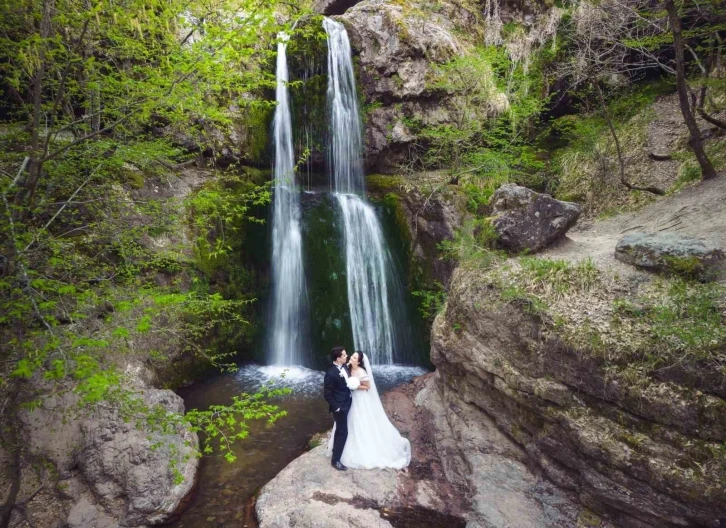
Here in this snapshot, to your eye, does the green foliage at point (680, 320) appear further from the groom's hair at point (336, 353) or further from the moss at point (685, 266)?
the groom's hair at point (336, 353)

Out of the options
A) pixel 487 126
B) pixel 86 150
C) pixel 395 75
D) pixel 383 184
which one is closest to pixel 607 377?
pixel 86 150

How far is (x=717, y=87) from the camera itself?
7629mm

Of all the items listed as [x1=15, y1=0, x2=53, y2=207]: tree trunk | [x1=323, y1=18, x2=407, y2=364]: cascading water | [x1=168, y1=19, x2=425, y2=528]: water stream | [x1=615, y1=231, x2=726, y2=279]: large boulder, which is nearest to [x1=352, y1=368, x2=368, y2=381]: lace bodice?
[x1=168, y1=19, x2=425, y2=528]: water stream

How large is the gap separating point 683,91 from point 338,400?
7.40 metres

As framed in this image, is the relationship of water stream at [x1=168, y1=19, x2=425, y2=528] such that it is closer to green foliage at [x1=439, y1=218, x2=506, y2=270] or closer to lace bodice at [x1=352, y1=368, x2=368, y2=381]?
lace bodice at [x1=352, y1=368, x2=368, y2=381]

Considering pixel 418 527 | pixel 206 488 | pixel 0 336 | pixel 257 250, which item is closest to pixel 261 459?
pixel 206 488

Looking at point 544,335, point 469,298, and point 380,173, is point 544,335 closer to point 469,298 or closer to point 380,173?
point 469,298

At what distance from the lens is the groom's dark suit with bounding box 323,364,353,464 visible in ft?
16.0

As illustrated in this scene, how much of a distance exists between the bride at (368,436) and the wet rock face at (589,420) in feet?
4.21

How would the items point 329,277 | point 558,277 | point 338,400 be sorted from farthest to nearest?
point 329,277 → point 338,400 → point 558,277

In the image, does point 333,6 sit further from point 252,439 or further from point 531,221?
point 252,439

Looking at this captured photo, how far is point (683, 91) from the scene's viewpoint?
6.02m

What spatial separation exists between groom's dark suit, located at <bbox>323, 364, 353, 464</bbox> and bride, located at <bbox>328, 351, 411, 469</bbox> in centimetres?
10

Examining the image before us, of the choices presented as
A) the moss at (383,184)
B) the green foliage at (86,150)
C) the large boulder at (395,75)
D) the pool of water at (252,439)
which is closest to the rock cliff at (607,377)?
the pool of water at (252,439)
